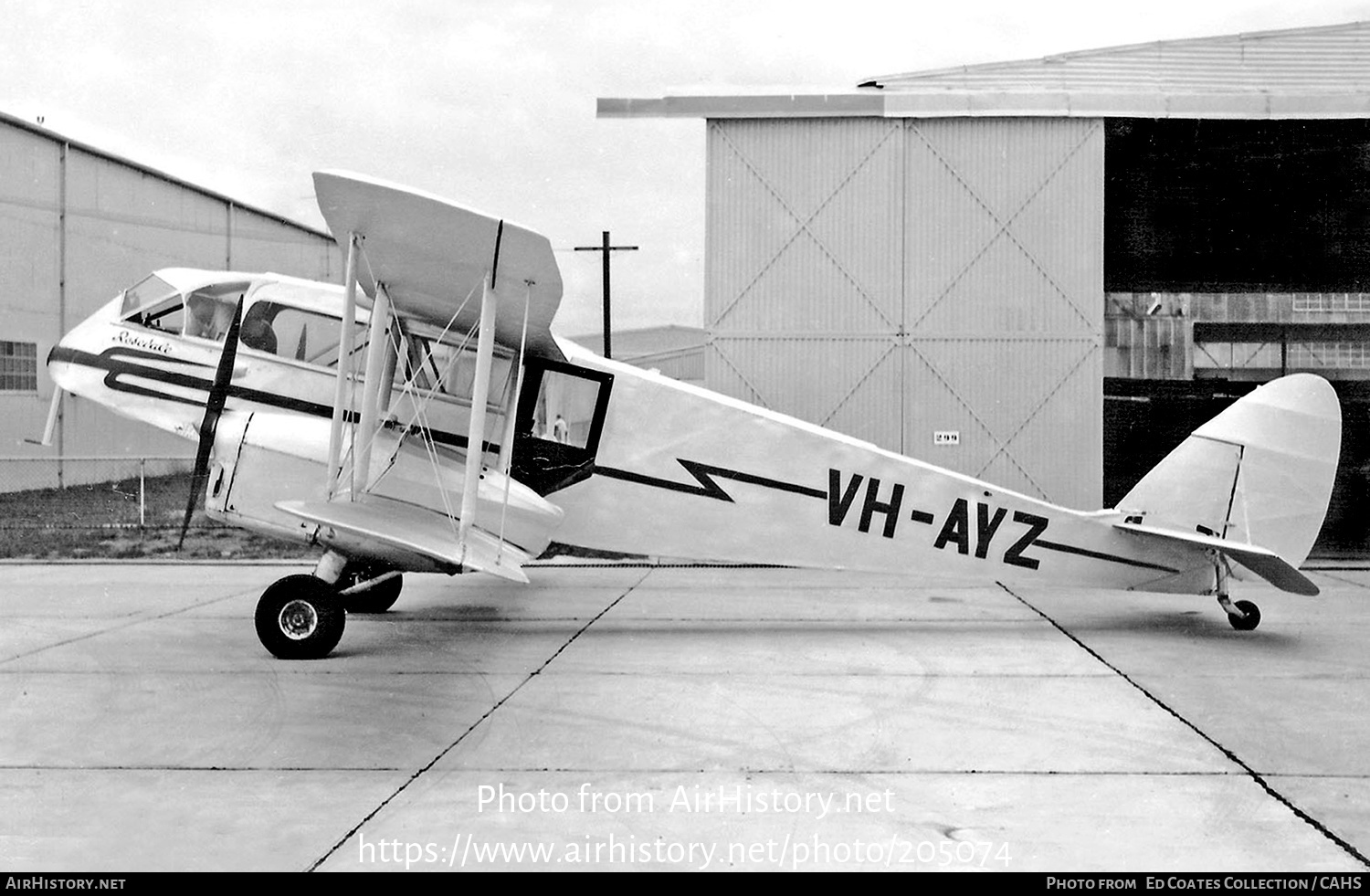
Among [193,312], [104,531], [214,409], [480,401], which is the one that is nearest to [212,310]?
[193,312]

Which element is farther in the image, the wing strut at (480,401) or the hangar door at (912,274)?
the hangar door at (912,274)

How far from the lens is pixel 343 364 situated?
22.0 feet

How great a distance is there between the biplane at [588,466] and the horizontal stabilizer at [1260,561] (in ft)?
0.06

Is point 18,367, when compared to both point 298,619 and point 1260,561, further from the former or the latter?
point 1260,561

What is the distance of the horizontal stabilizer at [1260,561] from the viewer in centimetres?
779

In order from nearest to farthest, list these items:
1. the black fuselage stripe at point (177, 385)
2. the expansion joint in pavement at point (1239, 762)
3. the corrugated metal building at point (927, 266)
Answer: the expansion joint in pavement at point (1239, 762) → the black fuselage stripe at point (177, 385) → the corrugated metal building at point (927, 266)

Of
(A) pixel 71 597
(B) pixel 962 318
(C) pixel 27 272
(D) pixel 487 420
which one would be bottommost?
(A) pixel 71 597

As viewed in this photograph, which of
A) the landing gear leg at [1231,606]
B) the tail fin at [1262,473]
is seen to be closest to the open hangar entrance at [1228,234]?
the tail fin at [1262,473]

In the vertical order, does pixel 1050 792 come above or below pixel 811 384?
below

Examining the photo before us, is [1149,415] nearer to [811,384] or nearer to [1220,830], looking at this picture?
[811,384]

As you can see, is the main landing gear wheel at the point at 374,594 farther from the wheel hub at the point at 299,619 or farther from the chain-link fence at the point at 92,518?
the chain-link fence at the point at 92,518

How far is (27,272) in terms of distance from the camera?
18.7 m

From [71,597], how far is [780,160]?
30.8 ft

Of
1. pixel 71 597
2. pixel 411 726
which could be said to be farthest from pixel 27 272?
pixel 411 726
